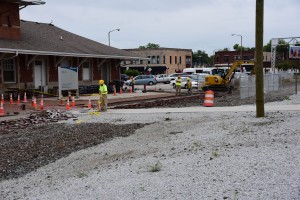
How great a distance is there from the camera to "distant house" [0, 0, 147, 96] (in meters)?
28.4

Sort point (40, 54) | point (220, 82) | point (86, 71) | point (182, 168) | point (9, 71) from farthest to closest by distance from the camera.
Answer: point (220, 82) < point (86, 71) < point (9, 71) < point (40, 54) < point (182, 168)

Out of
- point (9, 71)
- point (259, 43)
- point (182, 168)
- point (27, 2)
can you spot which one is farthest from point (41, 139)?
point (27, 2)

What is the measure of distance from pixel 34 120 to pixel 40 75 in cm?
1430

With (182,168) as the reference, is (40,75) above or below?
above

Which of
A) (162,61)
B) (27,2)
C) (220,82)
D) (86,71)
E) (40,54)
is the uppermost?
(27,2)

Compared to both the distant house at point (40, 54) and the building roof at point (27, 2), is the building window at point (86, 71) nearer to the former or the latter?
the distant house at point (40, 54)

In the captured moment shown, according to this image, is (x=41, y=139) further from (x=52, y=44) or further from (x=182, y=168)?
(x=52, y=44)

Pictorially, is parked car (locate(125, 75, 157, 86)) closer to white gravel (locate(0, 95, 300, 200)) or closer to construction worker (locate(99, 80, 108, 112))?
construction worker (locate(99, 80, 108, 112))

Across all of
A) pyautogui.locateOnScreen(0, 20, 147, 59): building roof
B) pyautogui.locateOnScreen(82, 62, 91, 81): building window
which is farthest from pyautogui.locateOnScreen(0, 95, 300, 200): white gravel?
pyautogui.locateOnScreen(82, 62, 91, 81): building window

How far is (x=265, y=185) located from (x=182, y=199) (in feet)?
4.29

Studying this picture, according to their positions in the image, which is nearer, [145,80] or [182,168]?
[182,168]

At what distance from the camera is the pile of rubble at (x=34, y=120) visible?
52.3ft

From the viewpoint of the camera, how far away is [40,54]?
28391 mm

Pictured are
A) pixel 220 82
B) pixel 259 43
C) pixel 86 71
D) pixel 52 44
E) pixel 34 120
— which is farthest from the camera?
pixel 220 82
